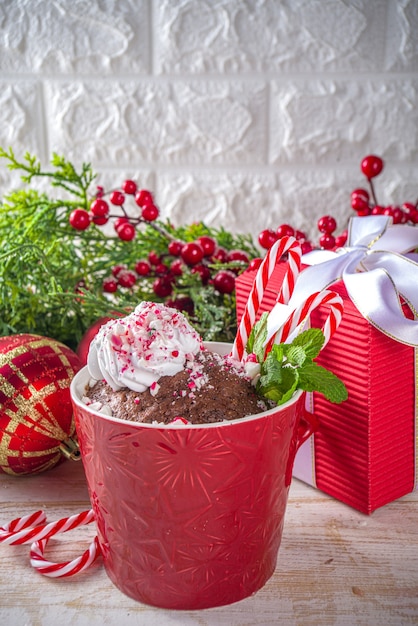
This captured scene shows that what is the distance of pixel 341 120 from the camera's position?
1.18m

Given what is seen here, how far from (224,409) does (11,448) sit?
0.27 metres

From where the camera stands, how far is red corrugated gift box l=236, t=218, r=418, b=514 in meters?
0.64

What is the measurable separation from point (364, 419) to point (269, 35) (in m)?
0.74

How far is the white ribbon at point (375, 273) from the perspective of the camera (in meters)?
0.61

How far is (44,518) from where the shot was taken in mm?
679

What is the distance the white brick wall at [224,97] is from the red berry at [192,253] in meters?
0.33

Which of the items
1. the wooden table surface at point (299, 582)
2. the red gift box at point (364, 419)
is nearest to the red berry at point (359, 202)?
the red gift box at point (364, 419)

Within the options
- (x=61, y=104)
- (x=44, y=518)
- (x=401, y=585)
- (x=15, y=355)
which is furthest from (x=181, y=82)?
(x=401, y=585)

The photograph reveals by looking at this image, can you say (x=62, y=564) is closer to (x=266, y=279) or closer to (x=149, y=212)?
(x=266, y=279)

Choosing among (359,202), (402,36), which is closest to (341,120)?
(402,36)

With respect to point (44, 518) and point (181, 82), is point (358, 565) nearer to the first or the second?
point (44, 518)

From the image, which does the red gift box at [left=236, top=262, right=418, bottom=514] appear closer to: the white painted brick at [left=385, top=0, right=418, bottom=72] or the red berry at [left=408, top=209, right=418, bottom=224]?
the red berry at [left=408, top=209, right=418, bottom=224]

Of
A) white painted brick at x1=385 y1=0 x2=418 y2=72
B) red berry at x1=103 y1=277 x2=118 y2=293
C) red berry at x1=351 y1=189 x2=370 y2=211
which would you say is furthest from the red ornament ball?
white painted brick at x1=385 y1=0 x2=418 y2=72

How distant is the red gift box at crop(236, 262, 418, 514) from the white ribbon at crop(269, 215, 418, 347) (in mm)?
14
